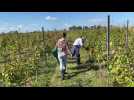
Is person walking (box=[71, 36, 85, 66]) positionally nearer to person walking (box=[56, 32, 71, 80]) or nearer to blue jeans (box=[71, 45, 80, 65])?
blue jeans (box=[71, 45, 80, 65])

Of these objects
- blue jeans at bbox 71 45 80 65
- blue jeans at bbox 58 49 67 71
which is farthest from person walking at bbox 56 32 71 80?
blue jeans at bbox 71 45 80 65

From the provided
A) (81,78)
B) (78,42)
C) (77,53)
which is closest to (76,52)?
(77,53)

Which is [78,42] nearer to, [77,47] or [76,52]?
[77,47]

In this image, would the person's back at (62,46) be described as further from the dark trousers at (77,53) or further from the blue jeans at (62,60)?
the dark trousers at (77,53)

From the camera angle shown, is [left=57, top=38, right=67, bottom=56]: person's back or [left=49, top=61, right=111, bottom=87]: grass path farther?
[left=57, top=38, right=67, bottom=56]: person's back

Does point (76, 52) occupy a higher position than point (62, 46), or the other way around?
point (62, 46)

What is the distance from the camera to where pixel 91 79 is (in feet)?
21.8

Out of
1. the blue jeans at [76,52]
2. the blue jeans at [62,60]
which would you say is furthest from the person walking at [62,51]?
the blue jeans at [76,52]

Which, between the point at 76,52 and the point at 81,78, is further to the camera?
the point at 76,52

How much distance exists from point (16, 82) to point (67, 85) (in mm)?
1072

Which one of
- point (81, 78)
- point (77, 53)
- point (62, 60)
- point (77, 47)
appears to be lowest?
point (81, 78)
